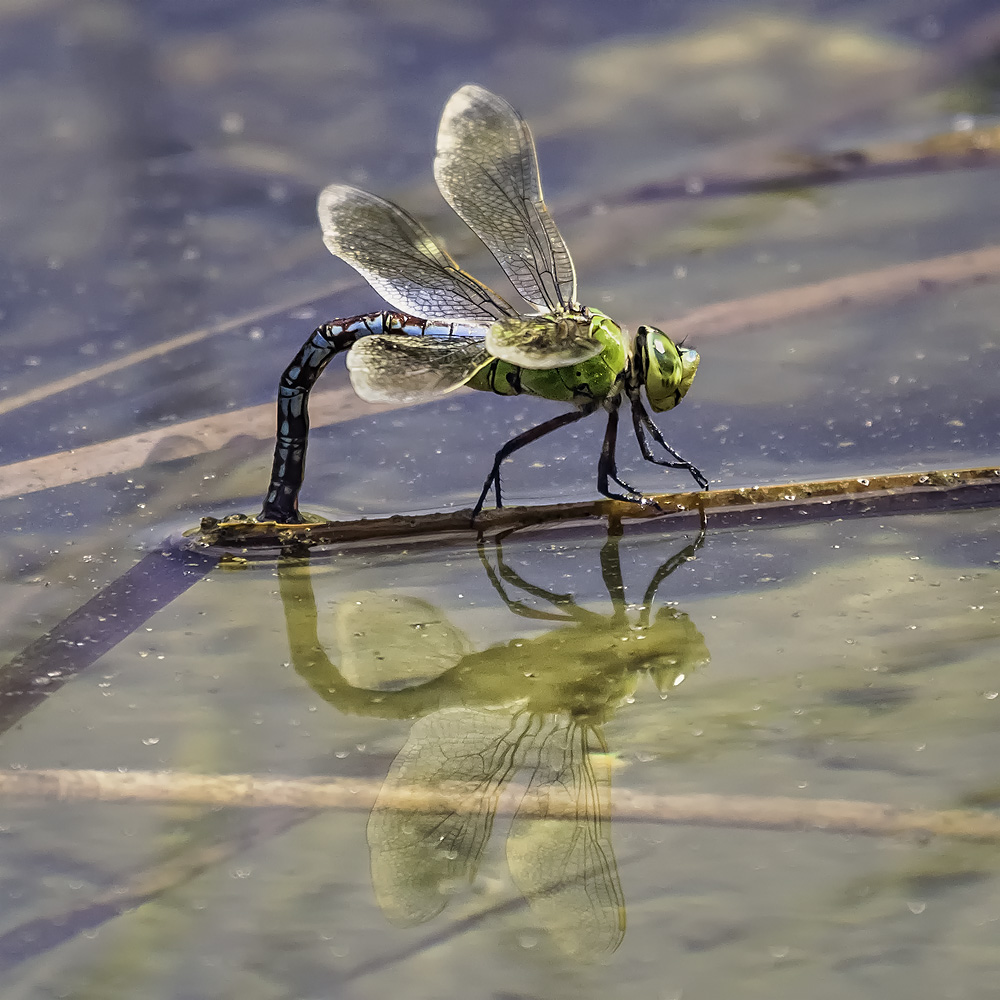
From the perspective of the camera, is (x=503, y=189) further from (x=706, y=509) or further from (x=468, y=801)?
(x=468, y=801)

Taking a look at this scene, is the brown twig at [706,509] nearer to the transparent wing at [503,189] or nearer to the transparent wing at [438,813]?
the transparent wing at [503,189]

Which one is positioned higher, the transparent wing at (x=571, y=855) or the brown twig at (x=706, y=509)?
the brown twig at (x=706, y=509)

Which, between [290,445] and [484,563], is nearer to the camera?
[484,563]

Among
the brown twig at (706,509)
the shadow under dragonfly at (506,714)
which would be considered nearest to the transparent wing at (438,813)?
the shadow under dragonfly at (506,714)

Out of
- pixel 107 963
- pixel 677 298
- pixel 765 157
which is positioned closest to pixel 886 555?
pixel 677 298

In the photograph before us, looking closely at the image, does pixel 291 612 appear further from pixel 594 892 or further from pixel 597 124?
pixel 597 124

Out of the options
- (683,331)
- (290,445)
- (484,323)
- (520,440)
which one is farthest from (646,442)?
(290,445)

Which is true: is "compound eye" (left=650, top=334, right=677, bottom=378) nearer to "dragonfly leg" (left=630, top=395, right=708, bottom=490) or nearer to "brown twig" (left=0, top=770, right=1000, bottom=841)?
"dragonfly leg" (left=630, top=395, right=708, bottom=490)
